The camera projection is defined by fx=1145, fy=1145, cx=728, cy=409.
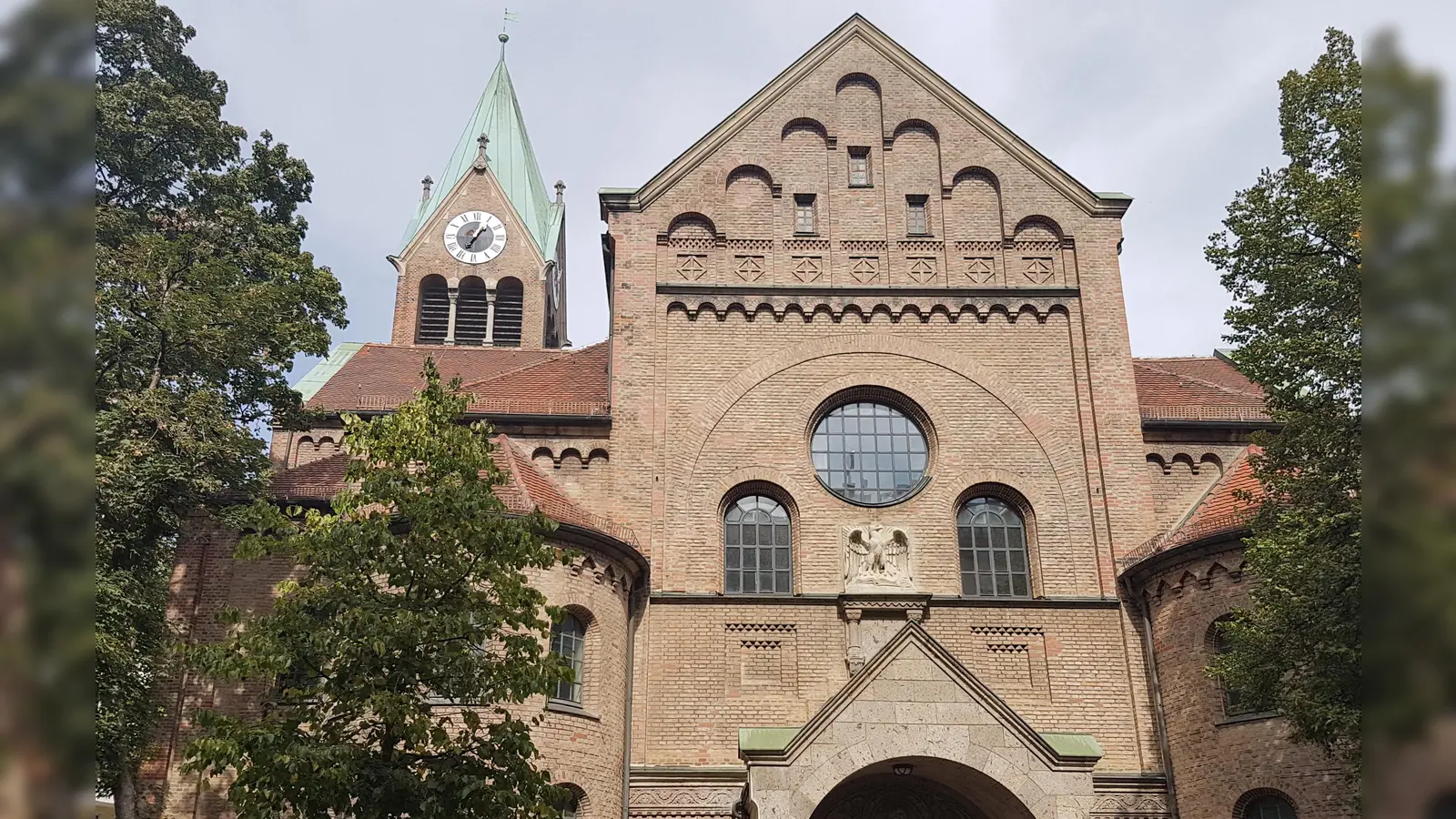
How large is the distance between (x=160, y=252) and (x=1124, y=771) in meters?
16.0

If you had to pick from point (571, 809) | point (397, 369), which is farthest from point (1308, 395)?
point (397, 369)

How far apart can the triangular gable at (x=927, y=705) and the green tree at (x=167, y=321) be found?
7678 mm

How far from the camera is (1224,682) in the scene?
16.8 metres

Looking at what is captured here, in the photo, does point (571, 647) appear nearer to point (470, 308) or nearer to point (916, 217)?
point (916, 217)

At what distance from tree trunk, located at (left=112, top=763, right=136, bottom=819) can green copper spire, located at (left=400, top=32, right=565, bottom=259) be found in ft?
100

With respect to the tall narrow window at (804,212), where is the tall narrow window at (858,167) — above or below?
above

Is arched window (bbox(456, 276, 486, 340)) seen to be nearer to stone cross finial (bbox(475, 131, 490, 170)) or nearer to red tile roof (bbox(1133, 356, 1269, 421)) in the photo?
stone cross finial (bbox(475, 131, 490, 170))

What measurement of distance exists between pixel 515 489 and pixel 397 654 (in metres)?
6.95

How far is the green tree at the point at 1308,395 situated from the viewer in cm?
1198

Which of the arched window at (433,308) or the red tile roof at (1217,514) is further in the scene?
the arched window at (433,308)

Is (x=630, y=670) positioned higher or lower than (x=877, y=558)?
lower

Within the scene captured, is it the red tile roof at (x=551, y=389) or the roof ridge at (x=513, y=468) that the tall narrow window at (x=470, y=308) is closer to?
the red tile roof at (x=551, y=389)
